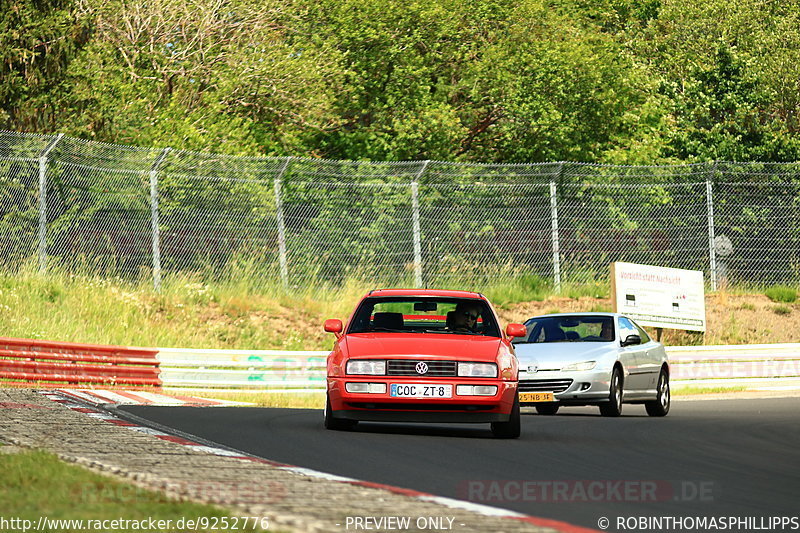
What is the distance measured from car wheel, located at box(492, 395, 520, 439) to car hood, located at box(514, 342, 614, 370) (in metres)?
4.40

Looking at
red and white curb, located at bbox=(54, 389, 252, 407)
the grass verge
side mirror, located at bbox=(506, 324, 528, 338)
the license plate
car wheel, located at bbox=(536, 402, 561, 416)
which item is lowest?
car wheel, located at bbox=(536, 402, 561, 416)

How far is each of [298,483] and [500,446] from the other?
178 inches

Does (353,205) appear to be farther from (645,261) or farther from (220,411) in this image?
(220,411)

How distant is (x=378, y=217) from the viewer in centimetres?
2722

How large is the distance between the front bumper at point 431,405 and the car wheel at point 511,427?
0.28 metres

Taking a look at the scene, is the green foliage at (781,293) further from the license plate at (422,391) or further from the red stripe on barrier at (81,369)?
the license plate at (422,391)

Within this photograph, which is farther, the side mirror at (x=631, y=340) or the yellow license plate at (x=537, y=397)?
the side mirror at (x=631, y=340)

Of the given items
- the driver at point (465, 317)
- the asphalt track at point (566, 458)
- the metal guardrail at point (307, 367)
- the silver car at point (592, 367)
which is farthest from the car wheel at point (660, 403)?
the metal guardrail at point (307, 367)

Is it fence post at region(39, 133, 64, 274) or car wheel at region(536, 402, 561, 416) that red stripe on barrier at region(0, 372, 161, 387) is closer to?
fence post at region(39, 133, 64, 274)

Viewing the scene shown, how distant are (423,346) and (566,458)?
7.55ft

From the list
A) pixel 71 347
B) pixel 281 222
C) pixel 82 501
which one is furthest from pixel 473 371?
pixel 281 222

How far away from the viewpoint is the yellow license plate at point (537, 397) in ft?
59.4

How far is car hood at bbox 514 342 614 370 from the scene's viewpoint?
59.2 feet

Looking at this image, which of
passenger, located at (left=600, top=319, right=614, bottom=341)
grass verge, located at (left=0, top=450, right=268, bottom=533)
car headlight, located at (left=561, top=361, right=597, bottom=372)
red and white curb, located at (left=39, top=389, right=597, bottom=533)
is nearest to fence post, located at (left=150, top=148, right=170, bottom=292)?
passenger, located at (left=600, top=319, right=614, bottom=341)
